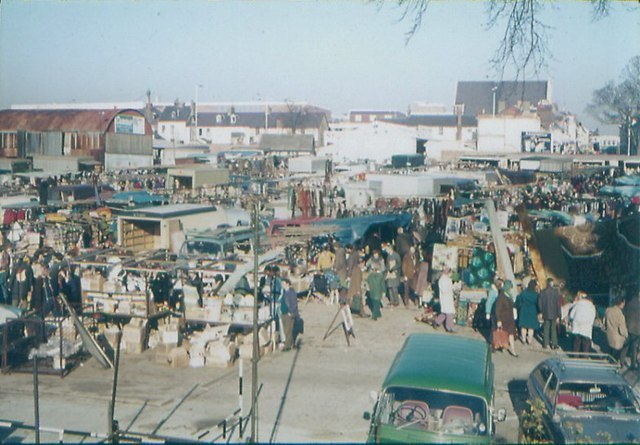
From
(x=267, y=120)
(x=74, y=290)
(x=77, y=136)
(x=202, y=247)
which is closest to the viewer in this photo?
(x=74, y=290)

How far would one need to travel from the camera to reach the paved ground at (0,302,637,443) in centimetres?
908

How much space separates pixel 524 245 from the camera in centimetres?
1764

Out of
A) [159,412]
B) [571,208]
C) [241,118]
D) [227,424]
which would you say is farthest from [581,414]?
[241,118]

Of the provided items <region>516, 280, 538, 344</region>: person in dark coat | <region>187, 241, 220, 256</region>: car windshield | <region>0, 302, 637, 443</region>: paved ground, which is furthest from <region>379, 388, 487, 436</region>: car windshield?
<region>187, 241, 220, 256</region>: car windshield

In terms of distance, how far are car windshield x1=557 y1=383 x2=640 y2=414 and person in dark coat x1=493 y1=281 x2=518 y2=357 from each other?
4.33 meters

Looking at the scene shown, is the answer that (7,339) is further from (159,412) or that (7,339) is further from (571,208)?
(571,208)

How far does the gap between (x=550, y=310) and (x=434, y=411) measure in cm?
634

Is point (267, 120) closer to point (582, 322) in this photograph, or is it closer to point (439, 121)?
point (439, 121)

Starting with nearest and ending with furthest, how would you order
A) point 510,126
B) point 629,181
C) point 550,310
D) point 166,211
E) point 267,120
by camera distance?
point 550,310 < point 166,211 < point 629,181 < point 510,126 < point 267,120

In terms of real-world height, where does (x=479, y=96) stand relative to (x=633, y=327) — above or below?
above

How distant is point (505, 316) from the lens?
12.4m

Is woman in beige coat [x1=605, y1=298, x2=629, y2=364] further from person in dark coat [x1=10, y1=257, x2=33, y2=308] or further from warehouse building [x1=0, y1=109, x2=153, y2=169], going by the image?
warehouse building [x1=0, y1=109, x2=153, y2=169]

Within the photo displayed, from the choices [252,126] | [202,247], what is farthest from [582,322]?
[252,126]

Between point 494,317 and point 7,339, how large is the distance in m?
8.93
